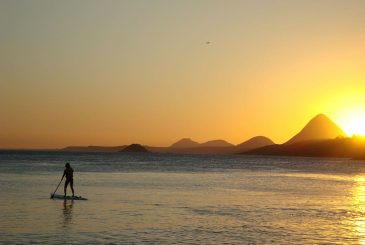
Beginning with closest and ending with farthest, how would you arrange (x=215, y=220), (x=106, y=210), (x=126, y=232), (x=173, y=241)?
(x=173, y=241) → (x=126, y=232) → (x=215, y=220) → (x=106, y=210)

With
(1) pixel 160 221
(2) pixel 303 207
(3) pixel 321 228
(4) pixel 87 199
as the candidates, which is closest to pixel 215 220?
(1) pixel 160 221

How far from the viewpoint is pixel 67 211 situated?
29.8m

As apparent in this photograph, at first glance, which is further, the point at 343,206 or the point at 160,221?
the point at 343,206

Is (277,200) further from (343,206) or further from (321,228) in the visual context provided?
(321,228)

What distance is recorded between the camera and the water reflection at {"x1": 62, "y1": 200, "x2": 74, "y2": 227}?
83.5 feet

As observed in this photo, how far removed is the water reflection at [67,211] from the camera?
25445mm

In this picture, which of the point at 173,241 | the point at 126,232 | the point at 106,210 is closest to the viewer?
the point at 173,241

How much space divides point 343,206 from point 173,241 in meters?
20.1

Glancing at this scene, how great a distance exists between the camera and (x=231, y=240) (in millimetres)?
21562

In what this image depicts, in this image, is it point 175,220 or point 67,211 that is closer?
point 175,220

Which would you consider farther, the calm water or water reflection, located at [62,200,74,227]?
water reflection, located at [62,200,74,227]

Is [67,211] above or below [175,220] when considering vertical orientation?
above

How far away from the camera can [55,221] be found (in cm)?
2552

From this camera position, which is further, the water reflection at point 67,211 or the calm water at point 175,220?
the water reflection at point 67,211
